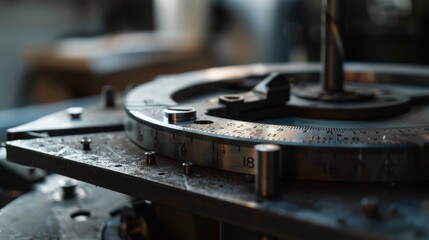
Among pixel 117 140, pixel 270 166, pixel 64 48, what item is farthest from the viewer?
pixel 64 48

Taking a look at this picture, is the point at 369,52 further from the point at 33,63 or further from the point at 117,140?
the point at 117,140

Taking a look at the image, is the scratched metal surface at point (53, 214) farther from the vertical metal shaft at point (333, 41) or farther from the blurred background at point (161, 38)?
the blurred background at point (161, 38)

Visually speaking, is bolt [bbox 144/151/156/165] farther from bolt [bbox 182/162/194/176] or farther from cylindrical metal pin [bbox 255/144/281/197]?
cylindrical metal pin [bbox 255/144/281/197]

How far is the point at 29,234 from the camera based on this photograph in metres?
1.02

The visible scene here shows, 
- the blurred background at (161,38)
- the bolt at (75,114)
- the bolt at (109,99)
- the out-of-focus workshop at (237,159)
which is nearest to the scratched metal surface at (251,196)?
the out-of-focus workshop at (237,159)

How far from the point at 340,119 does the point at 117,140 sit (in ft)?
1.37

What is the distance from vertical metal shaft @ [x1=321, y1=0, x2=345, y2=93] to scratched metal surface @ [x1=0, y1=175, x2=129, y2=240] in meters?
0.49

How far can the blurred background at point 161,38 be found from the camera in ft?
9.49

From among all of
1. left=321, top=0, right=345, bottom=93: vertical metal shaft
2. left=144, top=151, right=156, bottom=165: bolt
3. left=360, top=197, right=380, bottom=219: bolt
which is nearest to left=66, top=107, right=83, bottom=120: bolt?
left=144, top=151, right=156, bottom=165: bolt

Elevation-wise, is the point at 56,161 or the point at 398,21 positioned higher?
the point at 398,21

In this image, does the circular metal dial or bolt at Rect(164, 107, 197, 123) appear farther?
bolt at Rect(164, 107, 197, 123)

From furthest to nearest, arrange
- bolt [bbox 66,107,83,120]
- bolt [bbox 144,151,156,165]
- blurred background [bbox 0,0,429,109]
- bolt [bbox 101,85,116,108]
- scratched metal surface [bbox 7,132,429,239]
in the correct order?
blurred background [bbox 0,0,429,109] < bolt [bbox 101,85,116,108] < bolt [bbox 66,107,83,120] < bolt [bbox 144,151,156,165] < scratched metal surface [bbox 7,132,429,239]

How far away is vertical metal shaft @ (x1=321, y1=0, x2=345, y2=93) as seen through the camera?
3.94 feet

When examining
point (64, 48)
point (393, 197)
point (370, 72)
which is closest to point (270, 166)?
point (393, 197)
